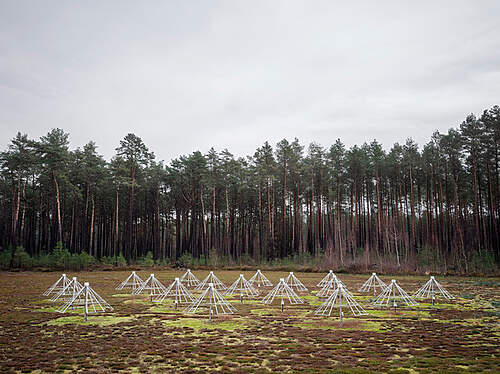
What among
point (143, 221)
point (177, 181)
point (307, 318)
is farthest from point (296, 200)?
point (307, 318)

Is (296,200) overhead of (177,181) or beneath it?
beneath

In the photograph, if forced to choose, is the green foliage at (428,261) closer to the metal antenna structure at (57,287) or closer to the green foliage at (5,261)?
the metal antenna structure at (57,287)

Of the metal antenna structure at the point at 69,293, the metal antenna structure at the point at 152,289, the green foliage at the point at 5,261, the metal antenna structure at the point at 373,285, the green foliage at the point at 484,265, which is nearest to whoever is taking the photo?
the metal antenna structure at the point at 69,293

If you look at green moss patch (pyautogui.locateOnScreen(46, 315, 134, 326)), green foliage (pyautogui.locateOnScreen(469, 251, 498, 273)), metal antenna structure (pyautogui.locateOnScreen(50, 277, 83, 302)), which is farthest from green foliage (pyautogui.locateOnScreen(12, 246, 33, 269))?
green foliage (pyautogui.locateOnScreen(469, 251, 498, 273))

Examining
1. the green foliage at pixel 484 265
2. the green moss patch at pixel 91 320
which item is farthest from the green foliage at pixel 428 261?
the green moss patch at pixel 91 320

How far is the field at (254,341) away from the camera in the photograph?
6.71 meters

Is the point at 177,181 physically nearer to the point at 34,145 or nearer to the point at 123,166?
the point at 123,166

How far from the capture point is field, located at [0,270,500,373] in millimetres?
6707

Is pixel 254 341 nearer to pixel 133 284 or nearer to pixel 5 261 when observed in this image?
pixel 133 284

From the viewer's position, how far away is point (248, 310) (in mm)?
13430

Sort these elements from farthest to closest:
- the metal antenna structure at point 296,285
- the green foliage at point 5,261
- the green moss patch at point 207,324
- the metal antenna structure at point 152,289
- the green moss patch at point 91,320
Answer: the green foliage at point 5,261, the metal antenna structure at point 296,285, the metal antenna structure at point 152,289, the green moss patch at point 91,320, the green moss patch at point 207,324

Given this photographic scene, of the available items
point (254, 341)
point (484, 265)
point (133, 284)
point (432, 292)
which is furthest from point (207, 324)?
point (484, 265)

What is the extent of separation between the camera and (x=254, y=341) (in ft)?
28.3

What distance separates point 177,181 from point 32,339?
132ft
